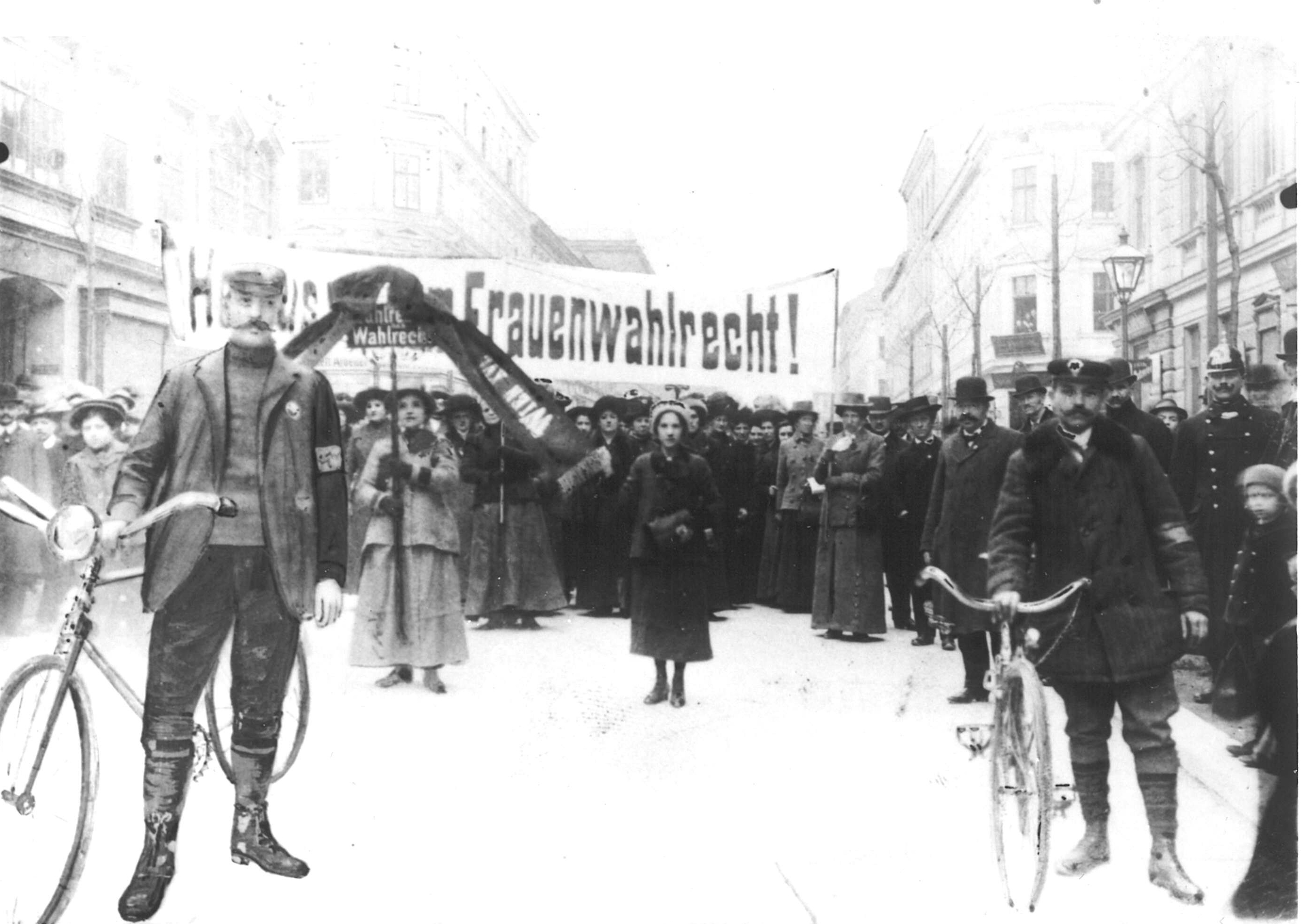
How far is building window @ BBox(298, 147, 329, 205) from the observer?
5074mm

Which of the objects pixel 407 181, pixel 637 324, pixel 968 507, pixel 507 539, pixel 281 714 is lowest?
pixel 281 714

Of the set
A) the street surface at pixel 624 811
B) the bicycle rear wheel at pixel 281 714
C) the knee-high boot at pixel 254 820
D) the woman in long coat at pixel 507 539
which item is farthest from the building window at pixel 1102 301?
the knee-high boot at pixel 254 820

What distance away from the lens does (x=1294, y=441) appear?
15.9 ft

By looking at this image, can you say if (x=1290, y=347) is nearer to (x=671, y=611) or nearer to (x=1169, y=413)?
(x=1169, y=413)

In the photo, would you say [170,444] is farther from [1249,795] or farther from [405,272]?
[1249,795]

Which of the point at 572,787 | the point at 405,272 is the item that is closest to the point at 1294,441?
the point at 572,787

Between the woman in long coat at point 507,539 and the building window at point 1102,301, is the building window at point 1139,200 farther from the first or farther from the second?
the woman in long coat at point 507,539

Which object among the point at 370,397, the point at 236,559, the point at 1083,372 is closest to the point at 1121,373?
the point at 1083,372

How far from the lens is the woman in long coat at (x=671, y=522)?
5574mm

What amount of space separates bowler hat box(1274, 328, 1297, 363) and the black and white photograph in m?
0.04

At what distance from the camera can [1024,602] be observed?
15.0 ft

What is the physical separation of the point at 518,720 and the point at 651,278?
188cm

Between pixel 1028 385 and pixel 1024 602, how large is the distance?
0.90m

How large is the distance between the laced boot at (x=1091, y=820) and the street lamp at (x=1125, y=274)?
1.54m
